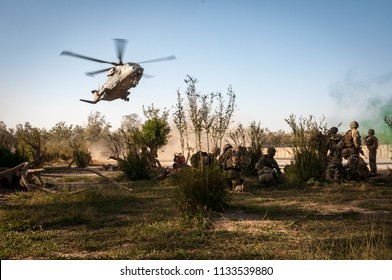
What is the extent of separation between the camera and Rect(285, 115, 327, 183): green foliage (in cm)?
1100

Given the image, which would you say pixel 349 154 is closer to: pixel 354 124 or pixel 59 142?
pixel 354 124

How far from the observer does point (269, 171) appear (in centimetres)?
1091

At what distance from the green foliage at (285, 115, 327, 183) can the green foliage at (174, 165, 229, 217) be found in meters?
5.28

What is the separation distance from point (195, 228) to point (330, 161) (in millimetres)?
7755

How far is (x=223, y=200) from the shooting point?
6551mm

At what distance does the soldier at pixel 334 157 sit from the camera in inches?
438

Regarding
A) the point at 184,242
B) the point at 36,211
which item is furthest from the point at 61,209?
the point at 184,242

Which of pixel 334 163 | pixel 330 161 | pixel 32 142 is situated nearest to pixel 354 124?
pixel 330 161

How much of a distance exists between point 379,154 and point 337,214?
37.5 metres

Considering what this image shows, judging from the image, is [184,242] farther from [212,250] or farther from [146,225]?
[146,225]

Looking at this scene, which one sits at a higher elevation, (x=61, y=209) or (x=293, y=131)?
(x=293, y=131)

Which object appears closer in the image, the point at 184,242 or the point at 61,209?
the point at 184,242

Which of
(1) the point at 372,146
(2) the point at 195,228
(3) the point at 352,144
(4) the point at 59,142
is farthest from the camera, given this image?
(4) the point at 59,142

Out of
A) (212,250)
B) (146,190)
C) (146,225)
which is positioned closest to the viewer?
(212,250)
